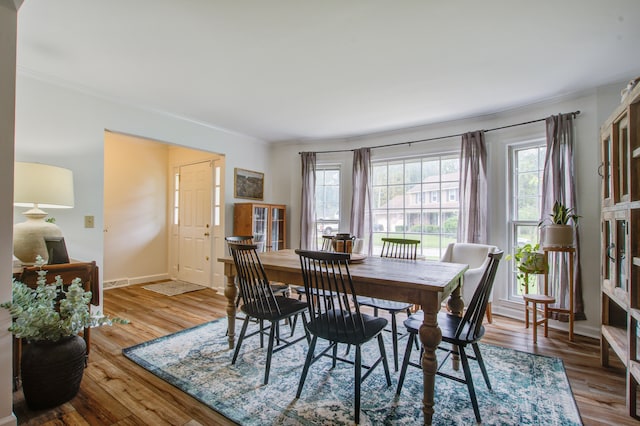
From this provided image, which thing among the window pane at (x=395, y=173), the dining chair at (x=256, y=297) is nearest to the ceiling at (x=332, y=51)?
the window pane at (x=395, y=173)

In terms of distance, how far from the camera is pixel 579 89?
3045mm

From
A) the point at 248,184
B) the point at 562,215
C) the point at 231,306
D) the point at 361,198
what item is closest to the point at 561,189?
the point at 562,215

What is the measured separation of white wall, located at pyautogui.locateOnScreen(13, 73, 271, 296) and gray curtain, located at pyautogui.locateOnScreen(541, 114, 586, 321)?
4.39m

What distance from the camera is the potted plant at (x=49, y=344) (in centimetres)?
176

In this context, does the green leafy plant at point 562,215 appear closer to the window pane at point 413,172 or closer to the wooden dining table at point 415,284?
the wooden dining table at point 415,284

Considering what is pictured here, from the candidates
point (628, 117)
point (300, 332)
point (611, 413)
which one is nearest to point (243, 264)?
point (300, 332)

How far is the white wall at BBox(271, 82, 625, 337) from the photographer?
303 centimetres

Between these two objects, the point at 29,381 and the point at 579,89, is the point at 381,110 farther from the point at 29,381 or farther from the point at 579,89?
the point at 29,381

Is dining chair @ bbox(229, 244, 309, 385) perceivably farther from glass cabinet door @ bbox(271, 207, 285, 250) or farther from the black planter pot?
glass cabinet door @ bbox(271, 207, 285, 250)

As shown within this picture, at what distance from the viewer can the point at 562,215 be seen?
2.91 meters

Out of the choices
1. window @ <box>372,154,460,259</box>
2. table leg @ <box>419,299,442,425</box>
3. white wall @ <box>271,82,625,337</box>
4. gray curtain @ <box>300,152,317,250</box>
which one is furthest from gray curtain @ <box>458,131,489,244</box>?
table leg @ <box>419,299,442,425</box>

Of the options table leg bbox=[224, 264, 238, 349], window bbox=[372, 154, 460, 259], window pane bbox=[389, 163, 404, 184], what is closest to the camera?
table leg bbox=[224, 264, 238, 349]

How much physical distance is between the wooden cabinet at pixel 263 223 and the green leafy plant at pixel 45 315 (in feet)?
8.39

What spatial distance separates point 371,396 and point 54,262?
250 centimetres
